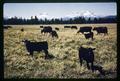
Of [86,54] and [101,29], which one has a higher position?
[101,29]

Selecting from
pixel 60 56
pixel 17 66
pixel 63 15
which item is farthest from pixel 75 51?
pixel 17 66

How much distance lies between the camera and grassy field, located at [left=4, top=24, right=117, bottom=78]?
139cm

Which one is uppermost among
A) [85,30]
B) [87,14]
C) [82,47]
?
[87,14]

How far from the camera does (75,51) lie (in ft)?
4.58

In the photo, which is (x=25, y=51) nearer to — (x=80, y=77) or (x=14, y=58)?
(x=14, y=58)

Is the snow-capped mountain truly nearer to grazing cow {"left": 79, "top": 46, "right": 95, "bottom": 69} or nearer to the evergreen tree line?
the evergreen tree line

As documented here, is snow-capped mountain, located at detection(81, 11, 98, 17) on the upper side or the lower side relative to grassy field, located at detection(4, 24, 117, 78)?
upper

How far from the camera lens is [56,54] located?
1.40 m

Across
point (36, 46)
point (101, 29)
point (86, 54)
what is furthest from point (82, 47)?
point (36, 46)

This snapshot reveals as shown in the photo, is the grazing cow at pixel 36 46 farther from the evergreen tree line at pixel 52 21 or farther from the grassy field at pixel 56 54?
the evergreen tree line at pixel 52 21

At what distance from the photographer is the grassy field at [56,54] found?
4.55 ft

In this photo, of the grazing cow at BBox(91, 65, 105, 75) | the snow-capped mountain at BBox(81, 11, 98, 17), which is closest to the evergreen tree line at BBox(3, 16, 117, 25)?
the snow-capped mountain at BBox(81, 11, 98, 17)

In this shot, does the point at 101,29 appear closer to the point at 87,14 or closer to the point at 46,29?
the point at 87,14

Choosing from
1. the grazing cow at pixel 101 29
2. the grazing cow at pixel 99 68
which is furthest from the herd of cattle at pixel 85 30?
the grazing cow at pixel 99 68
